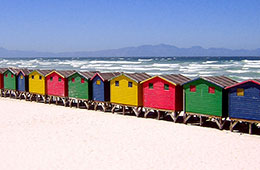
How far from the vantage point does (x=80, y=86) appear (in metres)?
25.1

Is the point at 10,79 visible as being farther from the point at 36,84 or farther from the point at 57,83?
the point at 57,83

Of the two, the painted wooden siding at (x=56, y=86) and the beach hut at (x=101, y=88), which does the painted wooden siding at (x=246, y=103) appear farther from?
the painted wooden siding at (x=56, y=86)

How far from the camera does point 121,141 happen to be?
16109 mm

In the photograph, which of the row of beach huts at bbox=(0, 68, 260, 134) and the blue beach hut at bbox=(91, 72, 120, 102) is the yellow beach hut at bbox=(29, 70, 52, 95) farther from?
the blue beach hut at bbox=(91, 72, 120, 102)

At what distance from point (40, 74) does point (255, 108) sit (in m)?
17.9

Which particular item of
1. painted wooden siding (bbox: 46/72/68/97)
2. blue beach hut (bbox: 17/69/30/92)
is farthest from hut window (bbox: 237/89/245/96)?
blue beach hut (bbox: 17/69/30/92)

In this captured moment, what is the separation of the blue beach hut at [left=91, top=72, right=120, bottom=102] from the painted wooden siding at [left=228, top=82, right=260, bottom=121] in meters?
9.06

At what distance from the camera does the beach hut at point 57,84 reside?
1037 inches

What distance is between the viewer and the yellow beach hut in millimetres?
28406

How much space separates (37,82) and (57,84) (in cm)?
287

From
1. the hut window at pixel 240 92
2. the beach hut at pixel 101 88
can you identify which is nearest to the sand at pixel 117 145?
the hut window at pixel 240 92

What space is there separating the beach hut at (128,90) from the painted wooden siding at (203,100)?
3.40 meters

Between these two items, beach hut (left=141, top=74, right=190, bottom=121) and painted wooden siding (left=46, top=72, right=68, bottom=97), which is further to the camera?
painted wooden siding (left=46, top=72, right=68, bottom=97)

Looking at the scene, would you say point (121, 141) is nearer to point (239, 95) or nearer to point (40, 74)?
point (239, 95)
